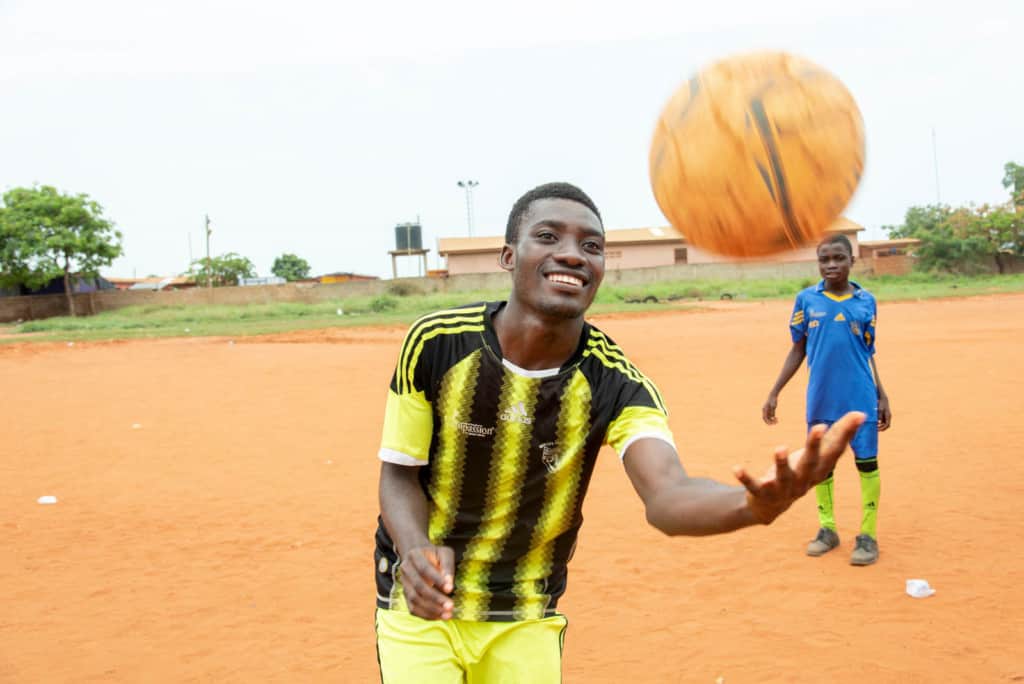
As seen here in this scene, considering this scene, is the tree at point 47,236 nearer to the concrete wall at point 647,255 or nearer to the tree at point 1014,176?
the concrete wall at point 647,255

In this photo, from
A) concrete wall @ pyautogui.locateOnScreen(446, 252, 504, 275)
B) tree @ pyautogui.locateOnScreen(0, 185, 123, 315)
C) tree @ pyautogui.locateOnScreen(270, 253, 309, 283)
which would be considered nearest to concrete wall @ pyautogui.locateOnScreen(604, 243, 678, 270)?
concrete wall @ pyautogui.locateOnScreen(446, 252, 504, 275)

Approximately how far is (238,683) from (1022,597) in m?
4.21

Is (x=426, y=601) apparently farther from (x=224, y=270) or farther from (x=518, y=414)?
(x=224, y=270)

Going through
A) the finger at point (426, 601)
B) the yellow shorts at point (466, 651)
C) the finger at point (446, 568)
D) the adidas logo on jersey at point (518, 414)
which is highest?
the adidas logo on jersey at point (518, 414)

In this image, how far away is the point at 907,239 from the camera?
60406 millimetres

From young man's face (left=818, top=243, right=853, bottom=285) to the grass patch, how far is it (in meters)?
24.1

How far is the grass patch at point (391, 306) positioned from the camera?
32.1m

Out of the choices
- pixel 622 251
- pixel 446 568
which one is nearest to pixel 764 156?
pixel 446 568

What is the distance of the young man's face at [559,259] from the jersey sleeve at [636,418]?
0.99 ft

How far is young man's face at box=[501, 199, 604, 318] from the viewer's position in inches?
102

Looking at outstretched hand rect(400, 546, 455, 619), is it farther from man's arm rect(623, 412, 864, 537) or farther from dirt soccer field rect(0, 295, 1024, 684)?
dirt soccer field rect(0, 295, 1024, 684)

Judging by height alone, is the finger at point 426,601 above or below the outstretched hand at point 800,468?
Answer: below

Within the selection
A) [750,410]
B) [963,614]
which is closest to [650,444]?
[963,614]

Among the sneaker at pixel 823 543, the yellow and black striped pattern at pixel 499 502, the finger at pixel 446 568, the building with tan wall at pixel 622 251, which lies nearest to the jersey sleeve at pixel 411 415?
the yellow and black striped pattern at pixel 499 502
